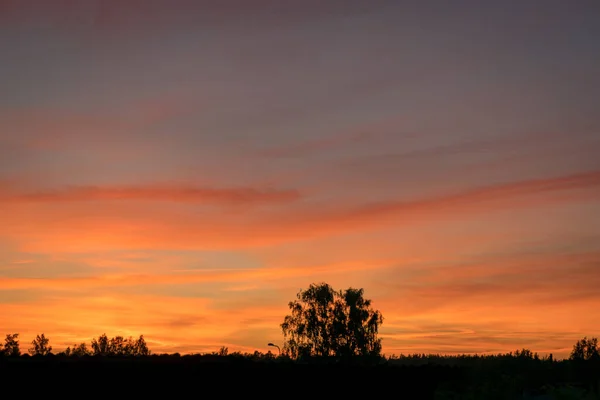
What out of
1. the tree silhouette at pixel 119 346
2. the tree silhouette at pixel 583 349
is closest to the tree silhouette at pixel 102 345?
the tree silhouette at pixel 119 346

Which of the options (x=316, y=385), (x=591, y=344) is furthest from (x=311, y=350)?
(x=316, y=385)

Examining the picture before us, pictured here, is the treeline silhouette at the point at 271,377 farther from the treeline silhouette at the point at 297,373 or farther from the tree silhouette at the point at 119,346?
the tree silhouette at the point at 119,346

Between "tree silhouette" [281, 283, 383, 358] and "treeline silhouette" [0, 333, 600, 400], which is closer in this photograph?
"treeline silhouette" [0, 333, 600, 400]

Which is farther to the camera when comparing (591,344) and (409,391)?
(591,344)

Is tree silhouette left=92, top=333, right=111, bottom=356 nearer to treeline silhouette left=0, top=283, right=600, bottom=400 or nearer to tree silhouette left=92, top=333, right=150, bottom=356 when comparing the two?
tree silhouette left=92, top=333, right=150, bottom=356

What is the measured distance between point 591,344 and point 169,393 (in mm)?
105157

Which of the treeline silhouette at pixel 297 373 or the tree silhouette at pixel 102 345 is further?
the tree silhouette at pixel 102 345

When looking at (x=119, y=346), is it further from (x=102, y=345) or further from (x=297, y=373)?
(x=297, y=373)

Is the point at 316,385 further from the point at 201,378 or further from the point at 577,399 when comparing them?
the point at 577,399

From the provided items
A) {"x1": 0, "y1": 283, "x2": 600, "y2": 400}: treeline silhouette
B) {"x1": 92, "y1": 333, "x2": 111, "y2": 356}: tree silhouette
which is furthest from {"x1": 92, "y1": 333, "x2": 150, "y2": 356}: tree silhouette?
{"x1": 0, "y1": 283, "x2": 600, "y2": 400}: treeline silhouette

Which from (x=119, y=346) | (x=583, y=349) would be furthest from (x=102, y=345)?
(x=583, y=349)

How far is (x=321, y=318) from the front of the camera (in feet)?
374

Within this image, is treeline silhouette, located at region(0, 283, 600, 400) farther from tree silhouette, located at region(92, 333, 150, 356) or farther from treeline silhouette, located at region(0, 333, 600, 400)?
tree silhouette, located at region(92, 333, 150, 356)

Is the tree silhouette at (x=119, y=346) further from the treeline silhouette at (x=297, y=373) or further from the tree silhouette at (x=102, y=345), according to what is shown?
the treeline silhouette at (x=297, y=373)
